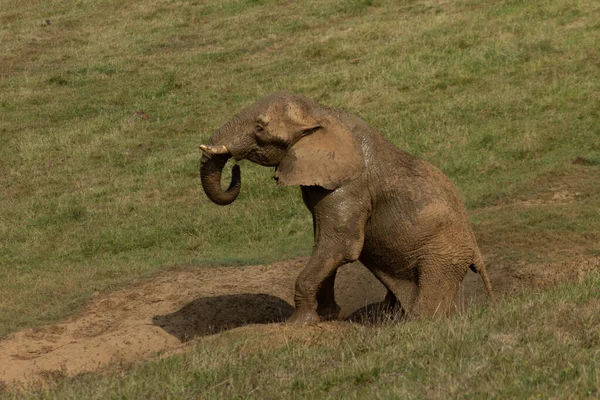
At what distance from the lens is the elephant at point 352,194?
37.6ft

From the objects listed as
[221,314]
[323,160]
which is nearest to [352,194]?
[323,160]

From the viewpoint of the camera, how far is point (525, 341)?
851cm

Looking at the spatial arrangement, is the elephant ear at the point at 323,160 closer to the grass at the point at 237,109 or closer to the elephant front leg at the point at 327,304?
the elephant front leg at the point at 327,304

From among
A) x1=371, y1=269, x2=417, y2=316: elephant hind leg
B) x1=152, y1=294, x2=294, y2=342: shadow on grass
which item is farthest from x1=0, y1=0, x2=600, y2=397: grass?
x1=371, y1=269, x2=417, y2=316: elephant hind leg

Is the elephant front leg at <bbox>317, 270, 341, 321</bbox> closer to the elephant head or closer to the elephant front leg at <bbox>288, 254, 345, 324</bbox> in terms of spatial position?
the elephant front leg at <bbox>288, 254, 345, 324</bbox>

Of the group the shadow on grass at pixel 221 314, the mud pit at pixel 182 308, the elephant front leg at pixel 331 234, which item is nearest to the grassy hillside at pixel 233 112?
the mud pit at pixel 182 308

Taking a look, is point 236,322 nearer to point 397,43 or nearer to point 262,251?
point 262,251

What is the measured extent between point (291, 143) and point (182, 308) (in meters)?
3.56

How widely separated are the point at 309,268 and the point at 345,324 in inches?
28.7

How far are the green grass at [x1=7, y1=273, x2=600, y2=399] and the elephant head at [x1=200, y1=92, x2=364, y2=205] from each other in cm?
204

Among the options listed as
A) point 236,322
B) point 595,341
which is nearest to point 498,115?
point 236,322

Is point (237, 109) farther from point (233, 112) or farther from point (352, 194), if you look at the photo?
point (352, 194)

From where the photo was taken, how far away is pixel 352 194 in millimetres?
11508

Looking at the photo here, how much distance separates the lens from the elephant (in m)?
11.4
